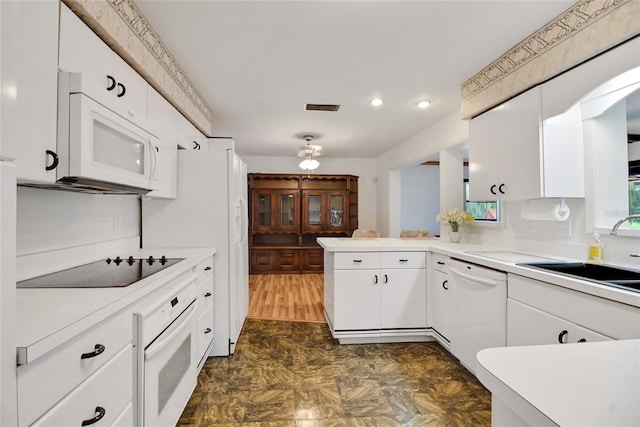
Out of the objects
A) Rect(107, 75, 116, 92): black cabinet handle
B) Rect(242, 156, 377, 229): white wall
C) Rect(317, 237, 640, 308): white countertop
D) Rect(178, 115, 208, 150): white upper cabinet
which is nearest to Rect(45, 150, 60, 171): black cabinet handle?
Rect(107, 75, 116, 92): black cabinet handle

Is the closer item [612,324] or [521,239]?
[612,324]

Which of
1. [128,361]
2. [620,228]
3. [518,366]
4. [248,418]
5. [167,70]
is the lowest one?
[248,418]

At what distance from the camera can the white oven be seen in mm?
1209

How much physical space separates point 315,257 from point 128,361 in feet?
16.3

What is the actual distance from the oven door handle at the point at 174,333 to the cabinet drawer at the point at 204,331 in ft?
1.15

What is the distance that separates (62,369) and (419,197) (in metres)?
6.75

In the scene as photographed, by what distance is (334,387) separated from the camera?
2.06 metres

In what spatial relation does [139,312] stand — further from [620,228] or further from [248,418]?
[620,228]

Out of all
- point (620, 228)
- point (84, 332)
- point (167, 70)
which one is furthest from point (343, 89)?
point (84, 332)

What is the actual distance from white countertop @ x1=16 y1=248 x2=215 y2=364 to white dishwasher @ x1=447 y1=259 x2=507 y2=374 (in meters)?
1.88

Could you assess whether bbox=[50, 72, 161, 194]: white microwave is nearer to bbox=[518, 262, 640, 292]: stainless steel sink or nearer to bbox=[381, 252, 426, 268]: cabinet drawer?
bbox=[381, 252, 426, 268]: cabinet drawer

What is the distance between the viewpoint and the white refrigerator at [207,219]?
96.7 inches

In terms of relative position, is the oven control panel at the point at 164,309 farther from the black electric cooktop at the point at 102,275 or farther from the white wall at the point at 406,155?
the white wall at the point at 406,155

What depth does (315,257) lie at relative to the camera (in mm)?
6039
